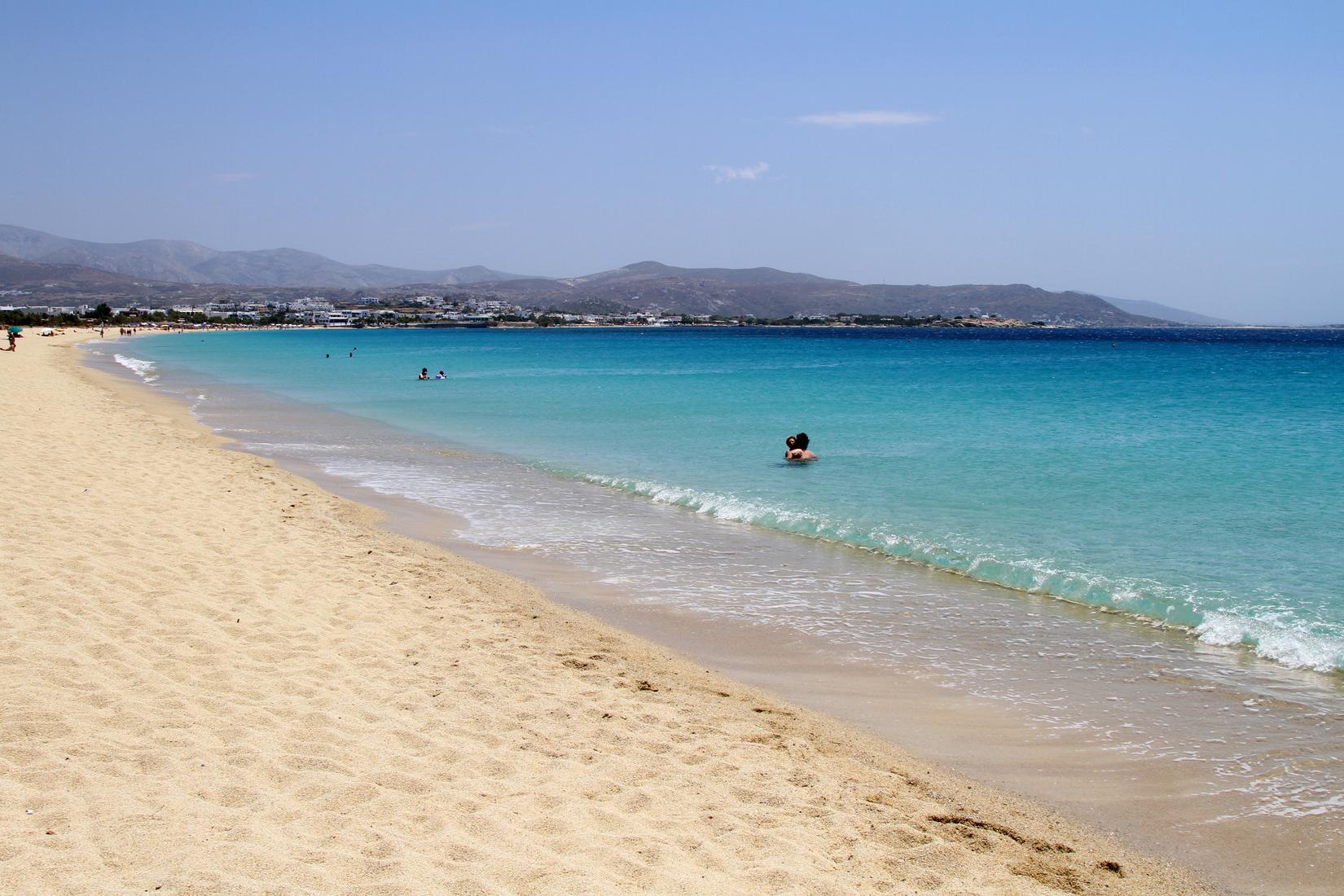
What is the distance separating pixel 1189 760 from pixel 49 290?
765ft

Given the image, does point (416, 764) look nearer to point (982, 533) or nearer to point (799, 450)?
point (982, 533)

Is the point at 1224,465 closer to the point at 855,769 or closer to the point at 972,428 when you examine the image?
the point at 972,428

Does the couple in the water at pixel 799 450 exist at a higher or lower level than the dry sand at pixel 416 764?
higher

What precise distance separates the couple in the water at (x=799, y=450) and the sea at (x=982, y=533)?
0.42 m

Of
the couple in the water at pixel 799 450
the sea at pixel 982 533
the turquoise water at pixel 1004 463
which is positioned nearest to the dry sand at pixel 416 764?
the sea at pixel 982 533

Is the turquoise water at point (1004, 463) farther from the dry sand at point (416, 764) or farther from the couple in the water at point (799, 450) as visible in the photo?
the dry sand at point (416, 764)

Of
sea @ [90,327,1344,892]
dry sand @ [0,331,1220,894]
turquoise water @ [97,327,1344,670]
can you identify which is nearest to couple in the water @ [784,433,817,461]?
turquoise water @ [97,327,1344,670]

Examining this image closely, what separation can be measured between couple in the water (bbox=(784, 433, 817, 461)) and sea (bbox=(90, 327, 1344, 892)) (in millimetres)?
417

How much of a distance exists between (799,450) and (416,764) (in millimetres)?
12536

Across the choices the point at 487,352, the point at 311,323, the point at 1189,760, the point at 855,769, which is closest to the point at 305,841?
the point at 855,769

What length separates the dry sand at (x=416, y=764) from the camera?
3572mm

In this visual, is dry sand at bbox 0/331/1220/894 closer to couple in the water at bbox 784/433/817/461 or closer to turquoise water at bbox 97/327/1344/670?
turquoise water at bbox 97/327/1344/670

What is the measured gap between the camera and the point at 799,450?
16375 mm

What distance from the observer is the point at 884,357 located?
7006 cm
